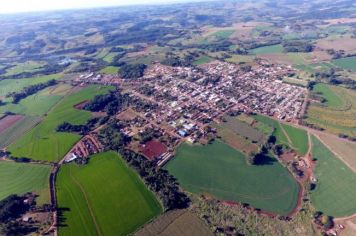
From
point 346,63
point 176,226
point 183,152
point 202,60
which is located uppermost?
point 176,226

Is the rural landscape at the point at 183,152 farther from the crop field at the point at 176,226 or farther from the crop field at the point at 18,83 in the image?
the crop field at the point at 18,83

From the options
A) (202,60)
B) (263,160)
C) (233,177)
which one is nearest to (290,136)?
(263,160)

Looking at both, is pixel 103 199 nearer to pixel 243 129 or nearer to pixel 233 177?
pixel 233 177

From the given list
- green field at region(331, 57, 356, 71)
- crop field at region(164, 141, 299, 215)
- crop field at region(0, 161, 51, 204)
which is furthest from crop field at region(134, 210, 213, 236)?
green field at region(331, 57, 356, 71)

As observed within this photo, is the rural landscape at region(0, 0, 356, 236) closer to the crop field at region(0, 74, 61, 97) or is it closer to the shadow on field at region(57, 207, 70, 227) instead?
the shadow on field at region(57, 207, 70, 227)

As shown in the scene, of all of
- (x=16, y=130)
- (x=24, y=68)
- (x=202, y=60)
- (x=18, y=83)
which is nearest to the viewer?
(x=16, y=130)

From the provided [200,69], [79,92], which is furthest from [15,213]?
[200,69]

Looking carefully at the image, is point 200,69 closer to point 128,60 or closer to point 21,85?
point 128,60
